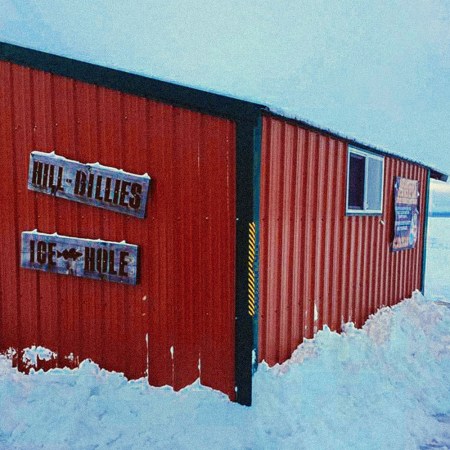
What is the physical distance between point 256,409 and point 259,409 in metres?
0.03

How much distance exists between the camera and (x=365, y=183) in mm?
7254

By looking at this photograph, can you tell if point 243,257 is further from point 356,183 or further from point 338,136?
point 356,183

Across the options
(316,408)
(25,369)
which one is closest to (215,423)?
(316,408)

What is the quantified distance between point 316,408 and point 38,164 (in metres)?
4.56

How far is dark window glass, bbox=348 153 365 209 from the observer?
7.38m

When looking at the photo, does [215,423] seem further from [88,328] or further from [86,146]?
[86,146]

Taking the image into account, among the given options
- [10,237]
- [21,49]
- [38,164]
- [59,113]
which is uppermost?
[21,49]

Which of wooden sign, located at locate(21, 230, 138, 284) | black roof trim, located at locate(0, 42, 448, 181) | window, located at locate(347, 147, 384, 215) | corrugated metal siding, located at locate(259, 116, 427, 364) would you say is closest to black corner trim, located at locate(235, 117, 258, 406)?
black roof trim, located at locate(0, 42, 448, 181)

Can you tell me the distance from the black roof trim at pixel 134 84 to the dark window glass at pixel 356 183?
3.72 m

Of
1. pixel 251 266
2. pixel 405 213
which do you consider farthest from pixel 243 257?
pixel 405 213

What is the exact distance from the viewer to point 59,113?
16.4 feet

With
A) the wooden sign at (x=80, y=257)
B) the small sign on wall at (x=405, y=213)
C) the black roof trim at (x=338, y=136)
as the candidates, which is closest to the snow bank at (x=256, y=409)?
Result: the wooden sign at (x=80, y=257)

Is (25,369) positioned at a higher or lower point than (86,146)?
lower

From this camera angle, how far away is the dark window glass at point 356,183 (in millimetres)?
7379
